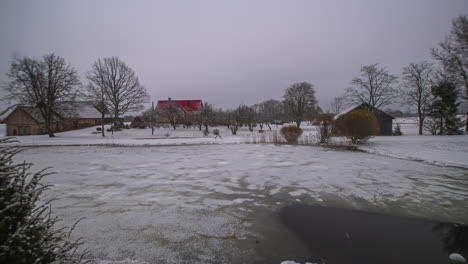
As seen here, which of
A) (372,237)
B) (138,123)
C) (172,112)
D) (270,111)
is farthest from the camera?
(270,111)

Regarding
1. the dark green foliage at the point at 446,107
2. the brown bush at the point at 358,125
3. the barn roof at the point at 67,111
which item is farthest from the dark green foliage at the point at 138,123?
the dark green foliage at the point at 446,107

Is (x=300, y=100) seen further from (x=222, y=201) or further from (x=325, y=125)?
(x=222, y=201)

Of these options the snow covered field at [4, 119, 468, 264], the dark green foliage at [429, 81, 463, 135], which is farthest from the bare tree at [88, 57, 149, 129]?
the dark green foliage at [429, 81, 463, 135]

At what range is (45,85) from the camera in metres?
26.8

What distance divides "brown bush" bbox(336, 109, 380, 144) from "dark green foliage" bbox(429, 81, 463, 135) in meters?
17.8

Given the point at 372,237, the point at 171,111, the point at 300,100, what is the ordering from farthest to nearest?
the point at 300,100 → the point at 171,111 → the point at 372,237

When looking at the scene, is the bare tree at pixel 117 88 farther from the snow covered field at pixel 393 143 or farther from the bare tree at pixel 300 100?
the bare tree at pixel 300 100

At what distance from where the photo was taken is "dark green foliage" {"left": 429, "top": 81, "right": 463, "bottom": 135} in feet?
77.4

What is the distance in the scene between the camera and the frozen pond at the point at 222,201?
312 cm

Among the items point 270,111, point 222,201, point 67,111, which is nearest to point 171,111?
point 67,111

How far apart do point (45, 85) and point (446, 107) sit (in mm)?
56962

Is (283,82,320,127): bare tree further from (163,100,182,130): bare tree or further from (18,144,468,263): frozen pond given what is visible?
(18,144,468,263): frozen pond

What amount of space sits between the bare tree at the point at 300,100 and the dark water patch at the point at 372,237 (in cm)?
4252

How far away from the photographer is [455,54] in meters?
18.5
